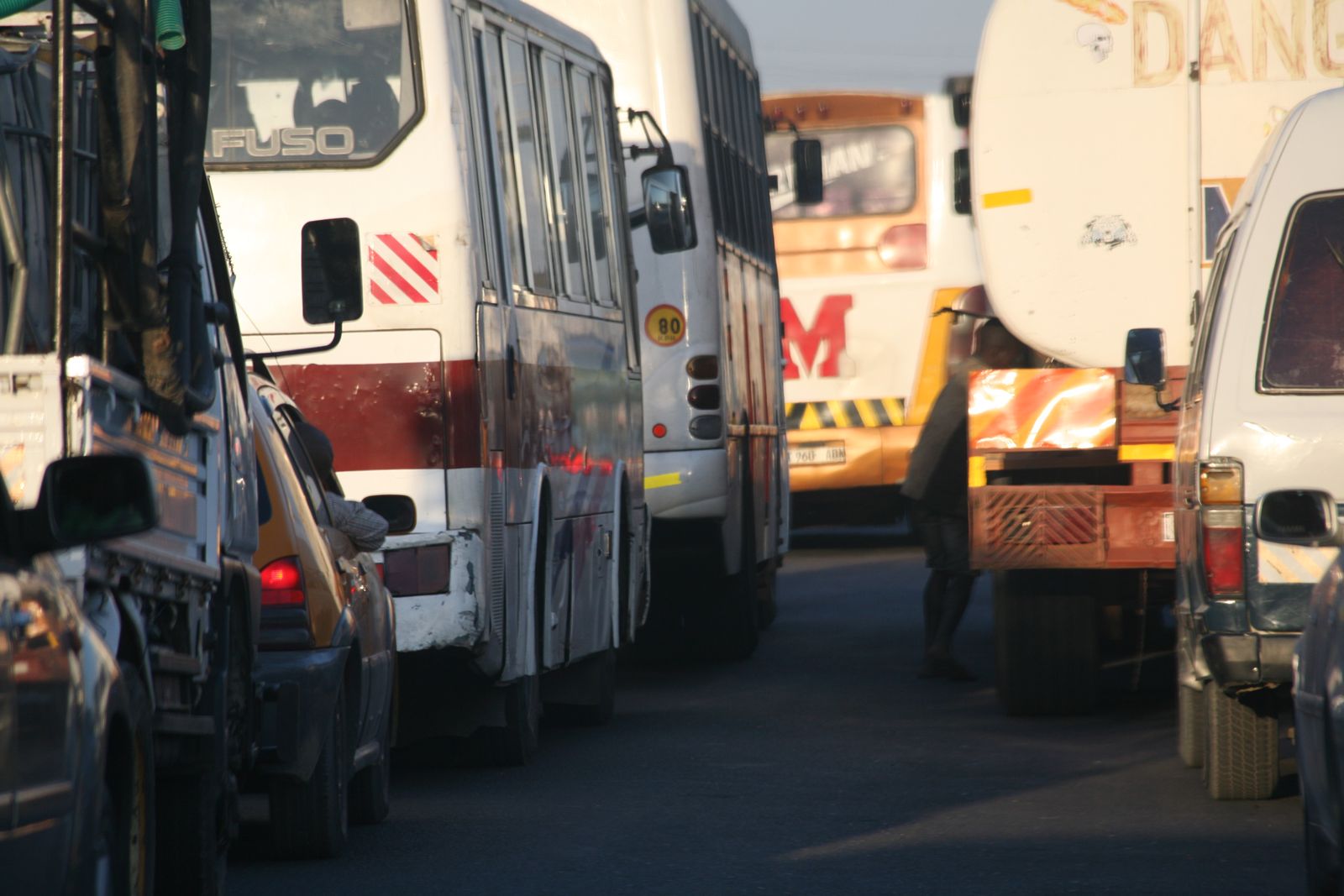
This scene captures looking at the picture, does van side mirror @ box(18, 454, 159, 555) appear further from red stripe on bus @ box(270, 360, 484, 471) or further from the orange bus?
the orange bus

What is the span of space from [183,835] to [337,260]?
12.6 feet

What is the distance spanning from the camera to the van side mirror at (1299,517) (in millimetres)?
6062

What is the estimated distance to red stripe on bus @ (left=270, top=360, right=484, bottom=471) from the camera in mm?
10234

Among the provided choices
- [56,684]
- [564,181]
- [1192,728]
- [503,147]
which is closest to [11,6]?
[56,684]

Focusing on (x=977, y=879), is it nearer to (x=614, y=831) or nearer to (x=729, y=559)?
(x=614, y=831)

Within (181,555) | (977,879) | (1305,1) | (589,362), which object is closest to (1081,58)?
(1305,1)

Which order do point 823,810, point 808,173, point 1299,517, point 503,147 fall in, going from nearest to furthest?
point 1299,517 → point 823,810 → point 503,147 → point 808,173

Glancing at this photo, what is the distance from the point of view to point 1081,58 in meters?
12.6

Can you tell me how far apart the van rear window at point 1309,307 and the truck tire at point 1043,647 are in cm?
342

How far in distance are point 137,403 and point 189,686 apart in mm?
833

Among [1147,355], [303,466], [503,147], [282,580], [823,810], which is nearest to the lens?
[282,580]

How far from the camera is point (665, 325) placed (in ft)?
51.0

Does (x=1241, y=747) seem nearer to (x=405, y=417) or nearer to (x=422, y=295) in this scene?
(x=405, y=417)

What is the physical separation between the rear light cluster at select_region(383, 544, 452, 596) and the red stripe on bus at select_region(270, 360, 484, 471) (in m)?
0.33
